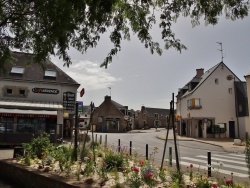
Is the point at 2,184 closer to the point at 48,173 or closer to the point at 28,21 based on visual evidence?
the point at 48,173

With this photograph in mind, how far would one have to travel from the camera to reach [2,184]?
9711 mm

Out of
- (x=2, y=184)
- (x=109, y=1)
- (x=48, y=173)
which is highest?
(x=109, y=1)

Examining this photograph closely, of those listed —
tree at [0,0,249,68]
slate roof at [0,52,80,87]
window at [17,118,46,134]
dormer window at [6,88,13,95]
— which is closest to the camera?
tree at [0,0,249,68]

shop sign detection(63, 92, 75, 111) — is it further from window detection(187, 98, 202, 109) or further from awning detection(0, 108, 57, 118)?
window detection(187, 98, 202, 109)

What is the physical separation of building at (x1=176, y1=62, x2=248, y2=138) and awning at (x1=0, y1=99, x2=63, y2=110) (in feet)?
61.6

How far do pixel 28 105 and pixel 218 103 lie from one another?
23630 millimetres

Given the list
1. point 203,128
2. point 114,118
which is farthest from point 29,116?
point 114,118

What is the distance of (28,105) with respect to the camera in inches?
1078

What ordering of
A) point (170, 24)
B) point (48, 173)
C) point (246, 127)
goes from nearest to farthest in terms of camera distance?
point (170, 24) < point (48, 173) < point (246, 127)

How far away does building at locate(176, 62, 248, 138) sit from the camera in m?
37.1

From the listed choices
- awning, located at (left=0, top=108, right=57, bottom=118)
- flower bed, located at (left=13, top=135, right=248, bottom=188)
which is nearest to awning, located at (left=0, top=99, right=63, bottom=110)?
awning, located at (left=0, top=108, right=57, bottom=118)

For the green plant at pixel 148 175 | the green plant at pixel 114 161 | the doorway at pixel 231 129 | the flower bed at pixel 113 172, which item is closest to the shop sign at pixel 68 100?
the flower bed at pixel 113 172

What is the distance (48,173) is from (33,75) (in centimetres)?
2319

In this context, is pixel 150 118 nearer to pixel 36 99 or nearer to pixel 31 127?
pixel 36 99
